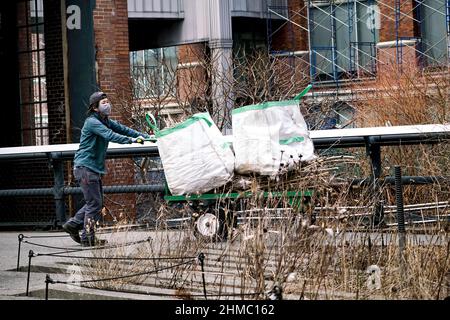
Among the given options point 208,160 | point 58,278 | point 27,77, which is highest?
point 27,77

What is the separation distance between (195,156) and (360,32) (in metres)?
22.3

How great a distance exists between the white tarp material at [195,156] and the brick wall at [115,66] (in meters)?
8.00

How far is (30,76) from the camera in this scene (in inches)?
742

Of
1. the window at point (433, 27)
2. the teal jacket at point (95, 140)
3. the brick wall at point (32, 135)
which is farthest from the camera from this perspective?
the window at point (433, 27)

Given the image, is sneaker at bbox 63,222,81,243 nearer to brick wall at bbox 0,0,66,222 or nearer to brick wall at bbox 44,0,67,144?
brick wall at bbox 44,0,67,144

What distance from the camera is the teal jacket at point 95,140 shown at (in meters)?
12.8

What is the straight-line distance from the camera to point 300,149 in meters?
12.1

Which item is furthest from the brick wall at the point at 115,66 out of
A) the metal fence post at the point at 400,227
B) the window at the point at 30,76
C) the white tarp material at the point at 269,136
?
the metal fence post at the point at 400,227

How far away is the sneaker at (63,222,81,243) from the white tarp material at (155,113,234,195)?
144 cm

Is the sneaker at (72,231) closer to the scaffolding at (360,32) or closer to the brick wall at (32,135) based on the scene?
the brick wall at (32,135)

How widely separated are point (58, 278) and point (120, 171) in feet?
34.2

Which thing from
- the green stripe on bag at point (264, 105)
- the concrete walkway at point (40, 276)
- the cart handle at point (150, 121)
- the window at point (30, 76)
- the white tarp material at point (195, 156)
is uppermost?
the window at point (30, 76)
